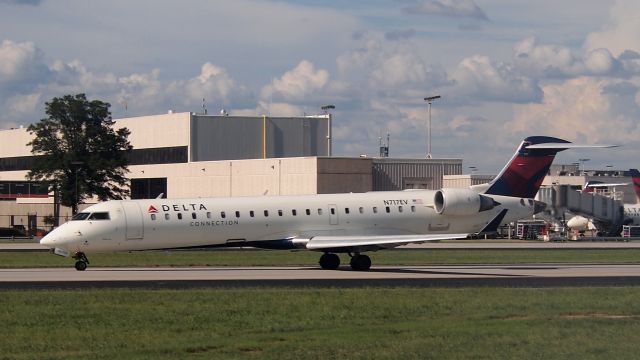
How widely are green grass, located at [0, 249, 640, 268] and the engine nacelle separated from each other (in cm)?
413

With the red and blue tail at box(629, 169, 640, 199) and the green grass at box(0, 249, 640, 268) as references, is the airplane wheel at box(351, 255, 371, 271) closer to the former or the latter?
the green grass at box(0, 249, 640, 268)

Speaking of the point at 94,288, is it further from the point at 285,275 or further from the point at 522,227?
the point at 522,227

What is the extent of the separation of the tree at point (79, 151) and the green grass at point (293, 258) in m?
36.7

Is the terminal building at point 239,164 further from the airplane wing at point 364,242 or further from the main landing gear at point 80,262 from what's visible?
the main landing gear at point 80,262

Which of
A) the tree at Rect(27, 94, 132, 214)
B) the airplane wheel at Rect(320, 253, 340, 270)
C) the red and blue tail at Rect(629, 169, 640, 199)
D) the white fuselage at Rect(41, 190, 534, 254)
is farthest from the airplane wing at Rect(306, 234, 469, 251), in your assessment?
the red and blue tail at Rect(629, 169, 640, 199)

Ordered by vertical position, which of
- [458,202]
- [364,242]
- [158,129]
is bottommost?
[364,242]

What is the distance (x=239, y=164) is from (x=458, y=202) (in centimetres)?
4638

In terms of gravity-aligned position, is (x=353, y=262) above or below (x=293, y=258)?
above

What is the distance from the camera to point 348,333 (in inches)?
794

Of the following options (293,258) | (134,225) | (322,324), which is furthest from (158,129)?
(322,324)

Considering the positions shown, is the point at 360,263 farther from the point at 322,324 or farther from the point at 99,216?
the point at 322,324

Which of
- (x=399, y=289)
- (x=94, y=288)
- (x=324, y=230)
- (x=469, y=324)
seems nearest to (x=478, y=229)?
(x=324, y=230)

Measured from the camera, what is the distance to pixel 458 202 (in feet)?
143

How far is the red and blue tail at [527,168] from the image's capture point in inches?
Result: 1813
